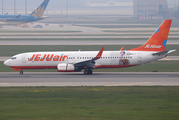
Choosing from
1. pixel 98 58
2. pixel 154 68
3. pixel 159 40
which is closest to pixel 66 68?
pixel 98 58

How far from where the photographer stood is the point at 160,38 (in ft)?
138

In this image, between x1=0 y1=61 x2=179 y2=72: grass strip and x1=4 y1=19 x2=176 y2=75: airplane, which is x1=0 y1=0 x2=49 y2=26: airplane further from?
x1=4 y1=19 x2=176 y2=75: airplane

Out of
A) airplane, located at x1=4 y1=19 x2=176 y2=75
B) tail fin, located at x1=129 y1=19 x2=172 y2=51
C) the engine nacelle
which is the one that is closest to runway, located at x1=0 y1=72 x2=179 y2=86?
the engine nacelle
